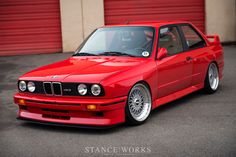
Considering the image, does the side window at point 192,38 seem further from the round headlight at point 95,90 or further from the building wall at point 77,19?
the building wall at point 77,19

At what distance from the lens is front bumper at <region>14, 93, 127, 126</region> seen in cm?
601

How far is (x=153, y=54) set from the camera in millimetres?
6988

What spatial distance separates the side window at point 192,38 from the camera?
8039 mm

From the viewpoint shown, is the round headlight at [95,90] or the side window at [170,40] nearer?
the round headlight at [95,90]

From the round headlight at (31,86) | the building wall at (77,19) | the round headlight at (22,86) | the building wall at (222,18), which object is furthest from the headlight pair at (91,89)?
the building wall at (222,18)

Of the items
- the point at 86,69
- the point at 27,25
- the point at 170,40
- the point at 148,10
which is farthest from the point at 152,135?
the point at 27,25

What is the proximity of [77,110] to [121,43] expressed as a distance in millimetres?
1635

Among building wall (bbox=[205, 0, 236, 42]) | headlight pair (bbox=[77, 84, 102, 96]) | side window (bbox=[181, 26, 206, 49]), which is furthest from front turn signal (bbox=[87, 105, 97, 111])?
building wall (bbox=[205, 0, 236, 42])

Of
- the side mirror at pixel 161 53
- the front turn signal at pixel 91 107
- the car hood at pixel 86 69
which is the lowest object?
the front turn signal at pixel 91 107

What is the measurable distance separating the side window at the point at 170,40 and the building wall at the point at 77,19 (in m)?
9.23

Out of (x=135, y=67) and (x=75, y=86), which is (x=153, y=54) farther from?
(x=75, y=86)

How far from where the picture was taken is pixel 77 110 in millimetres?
6102

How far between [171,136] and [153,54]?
1.57 m

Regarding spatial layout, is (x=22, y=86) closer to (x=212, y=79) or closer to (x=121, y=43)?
(x=121, y=43)
